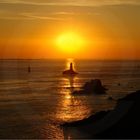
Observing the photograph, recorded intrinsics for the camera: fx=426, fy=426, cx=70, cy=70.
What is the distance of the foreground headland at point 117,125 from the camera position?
1170 inches

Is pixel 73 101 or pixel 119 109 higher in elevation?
pixel 73 101

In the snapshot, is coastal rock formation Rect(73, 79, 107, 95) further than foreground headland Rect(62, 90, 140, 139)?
Yes

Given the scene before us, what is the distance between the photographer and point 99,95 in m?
65.0

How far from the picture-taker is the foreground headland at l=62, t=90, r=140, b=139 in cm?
2972

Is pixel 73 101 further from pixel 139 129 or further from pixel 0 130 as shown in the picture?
pixel 139 129

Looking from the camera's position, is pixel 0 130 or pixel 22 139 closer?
pixel 22 139

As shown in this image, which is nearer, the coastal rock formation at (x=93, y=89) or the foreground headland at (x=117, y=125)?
the foreground headland at (x=117, y=125)

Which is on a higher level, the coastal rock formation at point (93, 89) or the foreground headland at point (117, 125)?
the coastal rock formation at point (93, 89)

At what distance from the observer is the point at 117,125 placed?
99.0 feet

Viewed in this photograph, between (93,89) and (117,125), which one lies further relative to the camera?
(93,89)

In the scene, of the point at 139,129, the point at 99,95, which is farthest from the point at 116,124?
the point at 99,95

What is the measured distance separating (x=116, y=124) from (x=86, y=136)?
231 cm

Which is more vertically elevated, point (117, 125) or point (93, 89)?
point (93, 89)

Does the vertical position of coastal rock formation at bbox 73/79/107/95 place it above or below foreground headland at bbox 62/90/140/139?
above
